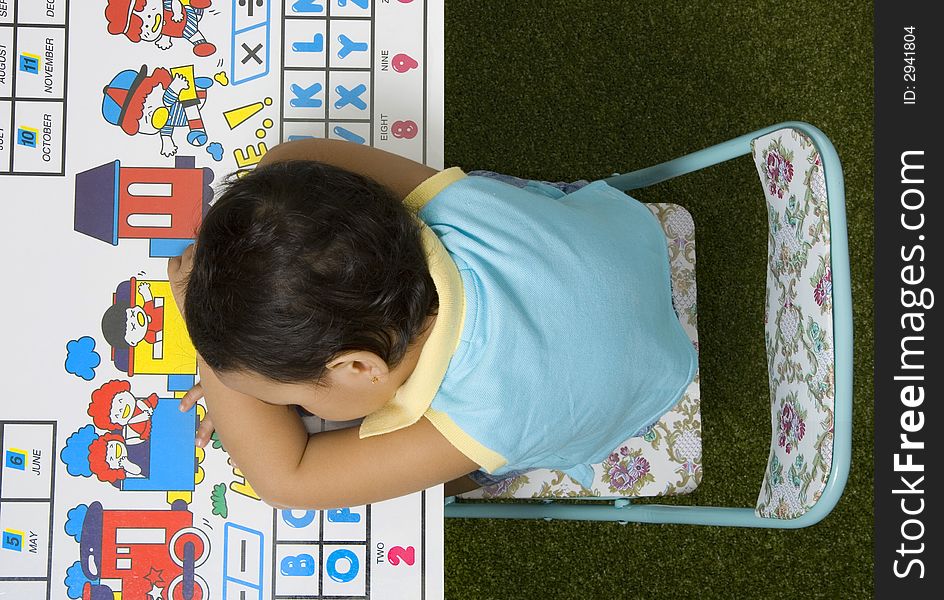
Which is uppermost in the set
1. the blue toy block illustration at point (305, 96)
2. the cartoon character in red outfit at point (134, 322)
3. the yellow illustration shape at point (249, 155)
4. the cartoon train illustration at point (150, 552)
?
the blue toy block illustration at point (305, 96)

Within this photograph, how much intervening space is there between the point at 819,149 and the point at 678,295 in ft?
1.02

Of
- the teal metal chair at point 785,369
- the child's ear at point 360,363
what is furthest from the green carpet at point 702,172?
the child's ear at point 360,363

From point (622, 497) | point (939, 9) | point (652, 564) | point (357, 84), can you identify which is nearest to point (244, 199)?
point (357, 84)

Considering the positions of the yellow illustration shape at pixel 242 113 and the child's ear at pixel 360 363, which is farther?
the yellow illustration shape at pixel 242 113

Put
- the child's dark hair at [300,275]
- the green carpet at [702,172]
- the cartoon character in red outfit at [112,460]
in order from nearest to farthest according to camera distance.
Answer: the child's dark hair at [300,275]
the cartoon character in red outfit at [112,460]
the green carpet at [702,172]

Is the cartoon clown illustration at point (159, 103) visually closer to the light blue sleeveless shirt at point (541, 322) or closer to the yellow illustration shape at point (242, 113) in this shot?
the yellow illustration shape at point (242, 113)

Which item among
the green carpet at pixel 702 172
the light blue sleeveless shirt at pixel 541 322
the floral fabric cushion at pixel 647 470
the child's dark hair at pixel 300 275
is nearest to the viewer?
the child's dark hair at pixel 300 275

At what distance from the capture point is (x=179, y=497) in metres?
0.79

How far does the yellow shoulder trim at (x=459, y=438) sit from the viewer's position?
72 centimetres

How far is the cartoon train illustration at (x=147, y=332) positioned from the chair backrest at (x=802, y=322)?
62 centimetres

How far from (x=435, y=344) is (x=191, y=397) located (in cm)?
29

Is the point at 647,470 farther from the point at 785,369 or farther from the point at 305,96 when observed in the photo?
the point at 305,96

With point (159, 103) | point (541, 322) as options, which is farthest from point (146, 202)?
point (541, 322)

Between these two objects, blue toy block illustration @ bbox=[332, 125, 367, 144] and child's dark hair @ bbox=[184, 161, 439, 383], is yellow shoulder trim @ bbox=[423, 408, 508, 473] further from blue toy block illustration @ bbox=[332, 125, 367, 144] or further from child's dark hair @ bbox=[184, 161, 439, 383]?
blue toy block illustration @ bbox=[332, 125, 367, 144]
